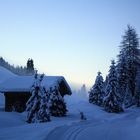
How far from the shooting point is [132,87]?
193ft

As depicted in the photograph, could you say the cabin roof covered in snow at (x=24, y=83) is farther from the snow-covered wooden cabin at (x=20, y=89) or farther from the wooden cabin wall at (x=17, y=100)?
the wooden cabin wall at (x=17, y=100)

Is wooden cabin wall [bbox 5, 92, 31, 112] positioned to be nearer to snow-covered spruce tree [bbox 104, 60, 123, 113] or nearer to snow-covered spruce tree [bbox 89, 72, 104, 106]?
snow-covered spruce tree [bbox 104, 60, 123, 113]

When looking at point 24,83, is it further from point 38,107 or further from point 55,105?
point 38,107

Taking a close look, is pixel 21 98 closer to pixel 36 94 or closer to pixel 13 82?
pixel 13 82

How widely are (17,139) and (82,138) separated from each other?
3673 millimetres

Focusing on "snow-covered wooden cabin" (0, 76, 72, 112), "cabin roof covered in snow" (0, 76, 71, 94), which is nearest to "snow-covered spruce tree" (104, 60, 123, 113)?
"snow-covered wooden cabin" (0, 76, 72, 112)

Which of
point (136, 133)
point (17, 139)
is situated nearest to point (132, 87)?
point (136, 133)

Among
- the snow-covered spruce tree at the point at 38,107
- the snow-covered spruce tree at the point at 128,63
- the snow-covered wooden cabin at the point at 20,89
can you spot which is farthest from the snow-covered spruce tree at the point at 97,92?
the snow-covered spruce tree at the point at 38,107

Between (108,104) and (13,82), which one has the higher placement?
(13,82)

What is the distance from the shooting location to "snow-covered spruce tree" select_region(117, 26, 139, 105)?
57562 millimetres

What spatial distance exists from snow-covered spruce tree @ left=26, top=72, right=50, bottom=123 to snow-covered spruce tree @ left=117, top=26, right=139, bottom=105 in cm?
3032

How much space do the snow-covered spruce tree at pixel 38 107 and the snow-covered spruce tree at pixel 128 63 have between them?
99.5 feet

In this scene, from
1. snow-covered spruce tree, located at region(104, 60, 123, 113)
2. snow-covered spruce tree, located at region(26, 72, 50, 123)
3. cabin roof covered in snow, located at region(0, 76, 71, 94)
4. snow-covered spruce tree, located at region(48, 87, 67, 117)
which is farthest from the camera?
snow-covered spruce tree, located at region(104, 60, 123, 113)

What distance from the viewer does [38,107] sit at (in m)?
28.9
